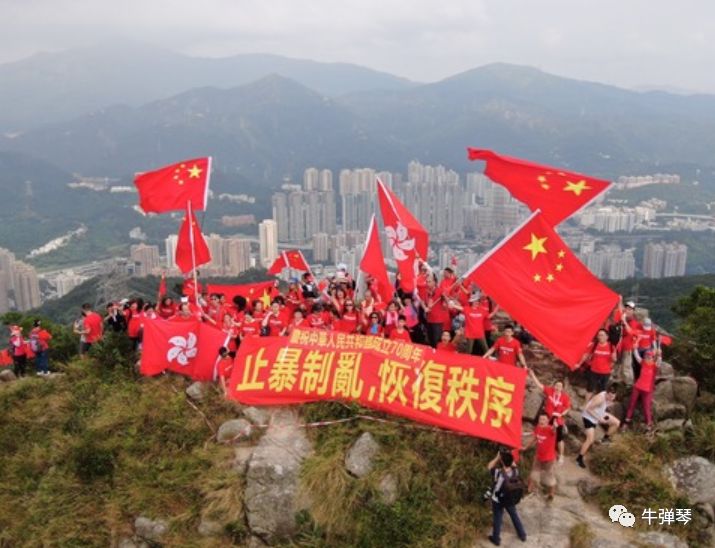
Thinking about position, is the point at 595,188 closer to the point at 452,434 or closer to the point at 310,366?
the point at 452,434

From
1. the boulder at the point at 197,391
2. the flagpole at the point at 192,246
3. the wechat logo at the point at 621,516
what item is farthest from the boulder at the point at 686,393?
the flagpole at the point at 192,246

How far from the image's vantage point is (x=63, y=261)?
129m

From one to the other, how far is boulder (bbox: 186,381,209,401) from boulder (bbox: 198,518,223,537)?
2.86m

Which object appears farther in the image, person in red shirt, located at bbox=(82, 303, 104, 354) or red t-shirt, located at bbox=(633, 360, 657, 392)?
person in red shirt, located at bbox=(82, 303, 104, 354)

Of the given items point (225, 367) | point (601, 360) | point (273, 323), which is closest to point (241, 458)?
point (225, 367)

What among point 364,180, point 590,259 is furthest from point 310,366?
point 364,180

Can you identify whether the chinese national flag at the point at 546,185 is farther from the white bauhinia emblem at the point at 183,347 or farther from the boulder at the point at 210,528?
the boulder at the point at 210,528

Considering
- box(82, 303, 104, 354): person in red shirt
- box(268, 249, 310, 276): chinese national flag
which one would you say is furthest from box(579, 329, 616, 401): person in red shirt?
box(82, 303, 104, 354): person in red shirt

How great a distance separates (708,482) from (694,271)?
10972cm

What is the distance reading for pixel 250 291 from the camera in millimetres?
15836

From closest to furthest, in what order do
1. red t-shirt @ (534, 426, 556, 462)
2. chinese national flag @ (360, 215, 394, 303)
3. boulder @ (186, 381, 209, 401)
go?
red t-shirt @ (534, 426, 556, 462) < boulder @ (186, 381, 209, 401) < chinese national flag @ (360, 215, 394, 303)

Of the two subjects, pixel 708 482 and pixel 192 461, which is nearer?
pixel 708 482

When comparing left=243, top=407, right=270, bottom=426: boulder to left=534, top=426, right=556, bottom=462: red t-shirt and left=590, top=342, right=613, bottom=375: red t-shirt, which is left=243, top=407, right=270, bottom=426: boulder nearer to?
left=534, top=426, right=556, bottom=462: red t-shirt

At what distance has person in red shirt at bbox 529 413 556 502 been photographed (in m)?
8.87
